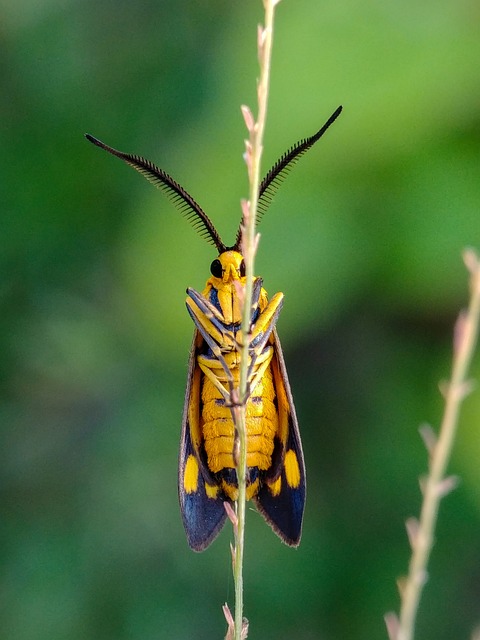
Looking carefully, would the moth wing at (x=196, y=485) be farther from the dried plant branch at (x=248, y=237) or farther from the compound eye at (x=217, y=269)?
the dried plant branch at (x=248, y=237)

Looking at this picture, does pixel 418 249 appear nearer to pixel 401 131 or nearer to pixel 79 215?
pixel 401 131

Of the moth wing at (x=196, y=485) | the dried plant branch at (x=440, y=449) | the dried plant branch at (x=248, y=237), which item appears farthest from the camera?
the moth wing at (x=196, y=485)

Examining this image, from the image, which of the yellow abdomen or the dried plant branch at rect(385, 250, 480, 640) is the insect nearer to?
the yellow abdomen

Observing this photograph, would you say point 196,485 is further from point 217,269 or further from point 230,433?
point 217,269

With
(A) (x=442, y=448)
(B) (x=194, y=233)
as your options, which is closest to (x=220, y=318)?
(B) (x=194, y=233)

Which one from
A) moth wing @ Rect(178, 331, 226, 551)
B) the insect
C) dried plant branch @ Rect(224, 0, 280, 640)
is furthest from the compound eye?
dried plant branch @ Rect(224, 0, 280, 640)

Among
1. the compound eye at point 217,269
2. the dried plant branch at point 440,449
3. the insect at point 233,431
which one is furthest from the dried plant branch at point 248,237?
the compound eye at point 217,269

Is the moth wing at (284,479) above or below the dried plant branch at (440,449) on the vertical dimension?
above
